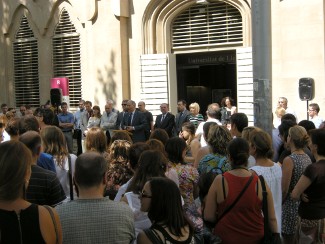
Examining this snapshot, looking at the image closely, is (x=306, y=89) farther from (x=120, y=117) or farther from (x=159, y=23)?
(x=159, y=23)

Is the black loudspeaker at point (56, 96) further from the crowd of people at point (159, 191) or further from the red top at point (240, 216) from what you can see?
the red top at point (240, 216)

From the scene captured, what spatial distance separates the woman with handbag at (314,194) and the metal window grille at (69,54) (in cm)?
1480

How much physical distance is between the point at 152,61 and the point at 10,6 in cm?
725

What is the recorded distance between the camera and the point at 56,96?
698 inches

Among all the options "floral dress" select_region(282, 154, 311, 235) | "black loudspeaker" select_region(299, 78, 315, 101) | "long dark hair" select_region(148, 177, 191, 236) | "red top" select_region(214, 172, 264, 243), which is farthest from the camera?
"black loudspeaker" select_region(299, 78, 315, 101)

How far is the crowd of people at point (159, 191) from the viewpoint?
10.9ft

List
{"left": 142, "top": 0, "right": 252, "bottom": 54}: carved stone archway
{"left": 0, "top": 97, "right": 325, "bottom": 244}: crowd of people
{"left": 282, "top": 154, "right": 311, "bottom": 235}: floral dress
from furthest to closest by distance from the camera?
{"left": 142, "top": 0, "right": 252, "bottom": 54}: carved stone archway < {"left": 282, "top": 154, "right": 311, "bottom": 235}: floral dress < {"left": 0, "top": 97, "right": 325, "bottom": 244}: crowd of people

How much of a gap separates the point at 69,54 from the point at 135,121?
7106mm

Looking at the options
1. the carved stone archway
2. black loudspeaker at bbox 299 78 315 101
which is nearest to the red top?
black loudspeaker at bbox 299 78 315 101

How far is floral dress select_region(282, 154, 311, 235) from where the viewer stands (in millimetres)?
5891

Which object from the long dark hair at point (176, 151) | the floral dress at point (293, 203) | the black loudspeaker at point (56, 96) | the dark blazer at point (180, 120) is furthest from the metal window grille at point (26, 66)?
the floral dress at point (293, 203)

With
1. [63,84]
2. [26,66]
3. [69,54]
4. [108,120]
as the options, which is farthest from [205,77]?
[26,66]

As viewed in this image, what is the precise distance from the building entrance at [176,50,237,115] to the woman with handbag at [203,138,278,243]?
12987mm

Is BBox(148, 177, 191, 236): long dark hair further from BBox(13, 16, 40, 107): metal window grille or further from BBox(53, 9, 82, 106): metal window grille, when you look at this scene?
BBox(13, 16, 40, 107): metal window grille
